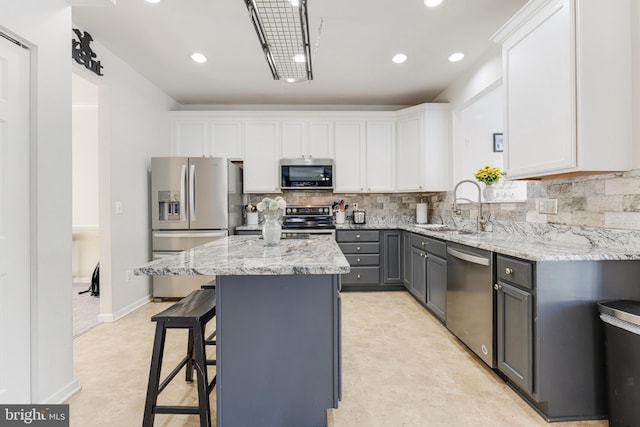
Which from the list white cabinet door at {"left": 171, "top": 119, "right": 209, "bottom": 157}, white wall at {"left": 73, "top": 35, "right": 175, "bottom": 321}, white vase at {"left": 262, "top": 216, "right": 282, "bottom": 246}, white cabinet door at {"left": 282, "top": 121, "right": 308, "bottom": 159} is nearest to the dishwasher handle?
white vase at {"left": 262, "top": 216, "right": 282, "bottom": 246}

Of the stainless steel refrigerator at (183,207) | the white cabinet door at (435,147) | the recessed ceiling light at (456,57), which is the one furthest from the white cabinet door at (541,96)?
the stainless steel refrigerator at (183,207)

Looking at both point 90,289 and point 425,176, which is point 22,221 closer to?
point 90,289

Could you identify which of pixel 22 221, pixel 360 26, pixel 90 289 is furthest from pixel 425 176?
pixel 90 289

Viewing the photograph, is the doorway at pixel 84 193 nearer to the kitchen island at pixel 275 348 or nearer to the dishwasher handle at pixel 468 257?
the kitchen island at pixel 275 348

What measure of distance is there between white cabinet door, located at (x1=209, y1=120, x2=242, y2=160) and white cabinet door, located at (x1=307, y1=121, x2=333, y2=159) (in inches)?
39.6

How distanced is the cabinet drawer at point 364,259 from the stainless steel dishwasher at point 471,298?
1.49m

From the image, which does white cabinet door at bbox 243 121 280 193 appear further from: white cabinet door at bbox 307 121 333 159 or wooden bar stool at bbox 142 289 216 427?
wooden bar stool at bbox 142 289 216 427

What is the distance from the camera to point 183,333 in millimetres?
2941

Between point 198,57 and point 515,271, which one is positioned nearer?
point 515,271

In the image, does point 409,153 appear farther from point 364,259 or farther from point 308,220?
point 308,220

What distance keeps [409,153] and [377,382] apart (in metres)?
3.17

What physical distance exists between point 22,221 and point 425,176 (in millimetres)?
3979

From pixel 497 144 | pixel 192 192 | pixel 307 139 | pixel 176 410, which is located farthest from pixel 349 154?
pixel 176 410

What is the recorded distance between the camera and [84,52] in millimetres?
2850
